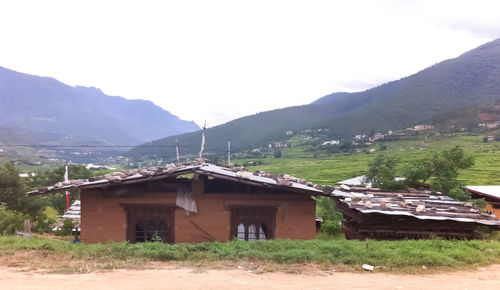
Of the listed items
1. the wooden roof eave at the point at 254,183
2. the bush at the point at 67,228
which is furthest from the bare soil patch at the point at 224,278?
the bush at the point at 67,228

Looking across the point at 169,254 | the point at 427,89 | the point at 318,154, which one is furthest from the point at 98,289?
the point at 427,89

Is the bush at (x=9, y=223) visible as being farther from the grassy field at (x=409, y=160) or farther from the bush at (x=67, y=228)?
the grassy field at (x=409, y=160)

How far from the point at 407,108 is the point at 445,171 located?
132894mm

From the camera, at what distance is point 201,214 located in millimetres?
10820

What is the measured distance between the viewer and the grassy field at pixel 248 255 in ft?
26.2

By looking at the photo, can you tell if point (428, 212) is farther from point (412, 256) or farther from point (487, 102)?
point (487, 102)

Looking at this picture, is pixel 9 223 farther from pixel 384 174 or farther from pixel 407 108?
pixel 407 108

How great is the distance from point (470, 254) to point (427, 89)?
160m

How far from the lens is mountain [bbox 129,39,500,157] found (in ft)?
450

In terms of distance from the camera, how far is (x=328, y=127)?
155625 mm

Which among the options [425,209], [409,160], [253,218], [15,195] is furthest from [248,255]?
[409,160]

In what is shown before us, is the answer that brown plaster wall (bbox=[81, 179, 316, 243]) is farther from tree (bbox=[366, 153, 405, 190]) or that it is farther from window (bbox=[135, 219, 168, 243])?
tree (bbox=[366, 153, 405, 190])

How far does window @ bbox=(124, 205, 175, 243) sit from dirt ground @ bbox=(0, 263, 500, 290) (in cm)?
306

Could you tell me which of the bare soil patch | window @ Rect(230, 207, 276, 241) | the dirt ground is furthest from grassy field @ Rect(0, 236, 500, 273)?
window @ Rect(230, 207, 276, 241)
